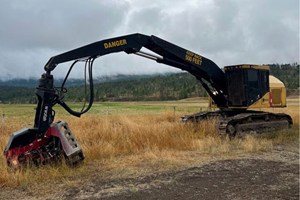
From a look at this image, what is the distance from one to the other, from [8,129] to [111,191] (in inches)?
374

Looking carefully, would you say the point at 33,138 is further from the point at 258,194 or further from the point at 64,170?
the point at 258,194

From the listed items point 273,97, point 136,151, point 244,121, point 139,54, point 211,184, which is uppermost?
point 139,54

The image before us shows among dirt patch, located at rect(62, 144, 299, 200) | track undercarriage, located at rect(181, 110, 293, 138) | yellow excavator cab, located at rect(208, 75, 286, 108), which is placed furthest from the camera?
yellow excavator cab, located at rect(208, 75, 286, 108)

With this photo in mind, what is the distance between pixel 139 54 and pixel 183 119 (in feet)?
16.4

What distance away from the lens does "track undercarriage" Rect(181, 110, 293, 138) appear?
13609mm

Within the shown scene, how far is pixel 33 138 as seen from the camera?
830 cm

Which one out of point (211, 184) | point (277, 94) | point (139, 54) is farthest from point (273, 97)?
point (211, 184)

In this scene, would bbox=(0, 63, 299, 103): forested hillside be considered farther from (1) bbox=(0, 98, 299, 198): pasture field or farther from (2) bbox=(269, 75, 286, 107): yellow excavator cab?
(1) bbox=(0, 98, 299, 198): pasture field

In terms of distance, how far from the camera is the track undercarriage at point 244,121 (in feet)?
A: 44.7

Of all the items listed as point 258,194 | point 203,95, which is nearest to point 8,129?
point 258,194

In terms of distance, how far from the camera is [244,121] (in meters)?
14.3

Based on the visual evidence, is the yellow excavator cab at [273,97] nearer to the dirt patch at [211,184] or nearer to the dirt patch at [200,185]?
the dirt patch at [211,184]

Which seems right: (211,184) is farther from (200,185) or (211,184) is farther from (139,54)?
(139,54)

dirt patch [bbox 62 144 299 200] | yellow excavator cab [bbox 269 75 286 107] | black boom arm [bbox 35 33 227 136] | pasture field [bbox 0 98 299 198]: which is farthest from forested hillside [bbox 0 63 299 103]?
dirt patch [bbox 62 144 299 200]
